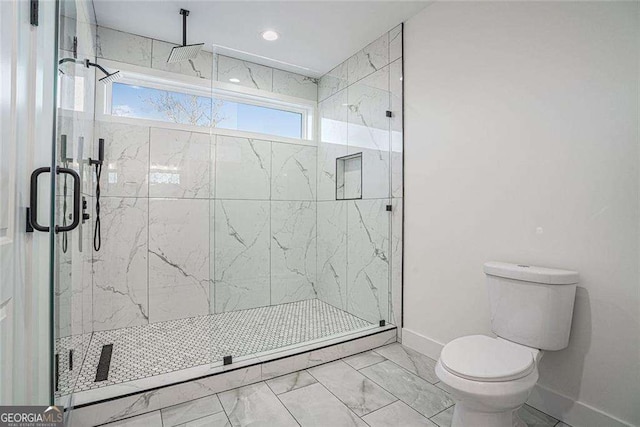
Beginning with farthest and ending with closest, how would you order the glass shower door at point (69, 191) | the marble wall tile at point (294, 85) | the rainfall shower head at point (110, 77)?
the marble wall tile at point (294, 85)
the rainfall shower head at point (110, 77)
the glass shower door at point (69, 191)

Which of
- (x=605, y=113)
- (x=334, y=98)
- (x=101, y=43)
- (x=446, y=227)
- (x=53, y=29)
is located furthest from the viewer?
(x=334, y=98)

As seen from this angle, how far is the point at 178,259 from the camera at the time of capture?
3004 mm

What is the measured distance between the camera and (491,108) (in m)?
2.06

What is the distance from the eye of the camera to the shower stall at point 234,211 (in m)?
2.40

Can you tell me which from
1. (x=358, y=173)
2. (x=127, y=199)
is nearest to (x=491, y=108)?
(x=358, y=173)

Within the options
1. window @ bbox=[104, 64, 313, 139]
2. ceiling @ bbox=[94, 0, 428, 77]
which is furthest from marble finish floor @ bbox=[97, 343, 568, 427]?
ceiling @ bbox=[94, 0, 428, 77]

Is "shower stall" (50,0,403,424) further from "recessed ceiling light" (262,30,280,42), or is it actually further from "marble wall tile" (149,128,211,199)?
"recessed ceiling light" (262,30,280,42)

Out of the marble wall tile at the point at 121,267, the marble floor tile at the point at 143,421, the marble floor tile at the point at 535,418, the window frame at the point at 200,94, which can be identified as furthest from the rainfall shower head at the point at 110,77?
the marble floor tile at the point at 535,418

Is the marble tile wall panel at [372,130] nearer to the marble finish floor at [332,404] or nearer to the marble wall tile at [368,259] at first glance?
the marble wall tile at [368,259]

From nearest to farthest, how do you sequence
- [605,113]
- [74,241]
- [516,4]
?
1. [605,113]
2. [74,241]
3. [516,4]

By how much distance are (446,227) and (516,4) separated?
4.66ft

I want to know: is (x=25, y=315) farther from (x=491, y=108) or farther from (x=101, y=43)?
(x=101, y=43)

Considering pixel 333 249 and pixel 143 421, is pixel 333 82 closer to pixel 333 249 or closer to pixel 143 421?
pixel 333 249

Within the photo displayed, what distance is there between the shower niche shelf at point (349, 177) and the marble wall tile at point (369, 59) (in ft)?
2.55
